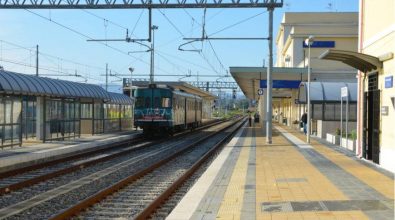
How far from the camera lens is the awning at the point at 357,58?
46.2 ft

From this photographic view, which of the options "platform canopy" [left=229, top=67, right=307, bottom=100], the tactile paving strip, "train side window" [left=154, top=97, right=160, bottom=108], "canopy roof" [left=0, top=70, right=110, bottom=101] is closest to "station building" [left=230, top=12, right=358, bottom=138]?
"platform canopy" [left=229, top=67, right=307, bottom=100]

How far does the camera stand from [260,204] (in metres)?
9.16

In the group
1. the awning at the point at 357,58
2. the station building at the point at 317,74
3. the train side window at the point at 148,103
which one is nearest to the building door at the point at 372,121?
the awning at the point at 357,58

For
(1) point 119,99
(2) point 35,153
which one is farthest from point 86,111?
(2) point 35,153

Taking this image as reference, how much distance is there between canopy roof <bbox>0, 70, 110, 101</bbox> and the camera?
842 inches

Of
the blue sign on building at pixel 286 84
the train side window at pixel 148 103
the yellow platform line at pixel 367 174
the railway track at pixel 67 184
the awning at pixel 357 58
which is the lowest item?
the railway track at pixel 67 184

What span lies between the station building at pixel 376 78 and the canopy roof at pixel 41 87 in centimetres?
1214

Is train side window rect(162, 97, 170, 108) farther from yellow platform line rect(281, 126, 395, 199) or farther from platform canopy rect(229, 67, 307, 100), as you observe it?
yellow platform line rect(281, 126, 395, 199)

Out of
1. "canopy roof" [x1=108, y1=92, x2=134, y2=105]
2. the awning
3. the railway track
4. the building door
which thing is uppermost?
the awning

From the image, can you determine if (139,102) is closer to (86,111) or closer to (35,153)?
(86,111)

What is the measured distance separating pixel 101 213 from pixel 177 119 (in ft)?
84.0

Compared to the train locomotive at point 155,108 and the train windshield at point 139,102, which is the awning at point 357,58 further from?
the train windshield at point 139,102

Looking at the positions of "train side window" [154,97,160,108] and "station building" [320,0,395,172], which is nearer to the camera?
"station building" [320,0,395,172]

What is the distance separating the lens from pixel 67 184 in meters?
13.9
